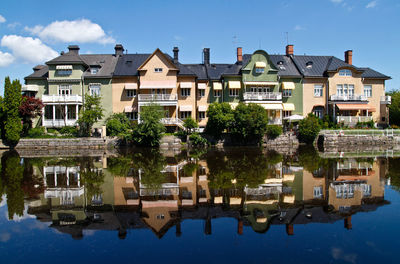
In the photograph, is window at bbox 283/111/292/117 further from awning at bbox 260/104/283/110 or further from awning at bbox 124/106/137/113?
awning at bbox 124/106/137/113

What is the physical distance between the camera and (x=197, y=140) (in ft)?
119

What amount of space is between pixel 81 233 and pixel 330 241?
7.95m

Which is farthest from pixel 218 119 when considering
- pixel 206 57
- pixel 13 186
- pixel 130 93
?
pixel 13 186

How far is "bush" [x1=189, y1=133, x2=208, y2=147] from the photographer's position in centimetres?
3612

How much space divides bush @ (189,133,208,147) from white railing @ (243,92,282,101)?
9.54m

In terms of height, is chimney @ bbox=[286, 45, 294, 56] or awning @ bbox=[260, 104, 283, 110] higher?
chimney @ bbox=[286, 45, 294, 56]

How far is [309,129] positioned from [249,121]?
829cm

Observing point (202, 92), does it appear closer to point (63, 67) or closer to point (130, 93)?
point (130, 93)

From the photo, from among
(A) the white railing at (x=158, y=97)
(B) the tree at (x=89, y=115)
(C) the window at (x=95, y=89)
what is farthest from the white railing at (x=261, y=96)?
(C) the window at (x=95, y=89)

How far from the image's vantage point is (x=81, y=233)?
980 cm

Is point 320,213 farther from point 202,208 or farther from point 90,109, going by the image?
point 90,109

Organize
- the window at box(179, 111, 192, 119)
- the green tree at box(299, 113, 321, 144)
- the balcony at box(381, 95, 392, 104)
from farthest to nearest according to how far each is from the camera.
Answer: the balcony at box(381, 95, 392, 104)
the window at box(179, 111, 192, 119)
the green tree at box(299, 113, 321, 144)

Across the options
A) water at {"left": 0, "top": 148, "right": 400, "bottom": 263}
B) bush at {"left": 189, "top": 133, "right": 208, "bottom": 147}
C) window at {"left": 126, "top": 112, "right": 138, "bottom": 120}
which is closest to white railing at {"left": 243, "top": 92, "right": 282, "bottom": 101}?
bush at {"left": 189, "top": 133, "right": 208, "bottom": 147}

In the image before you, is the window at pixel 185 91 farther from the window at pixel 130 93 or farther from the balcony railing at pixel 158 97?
the window at pixel 130 93
